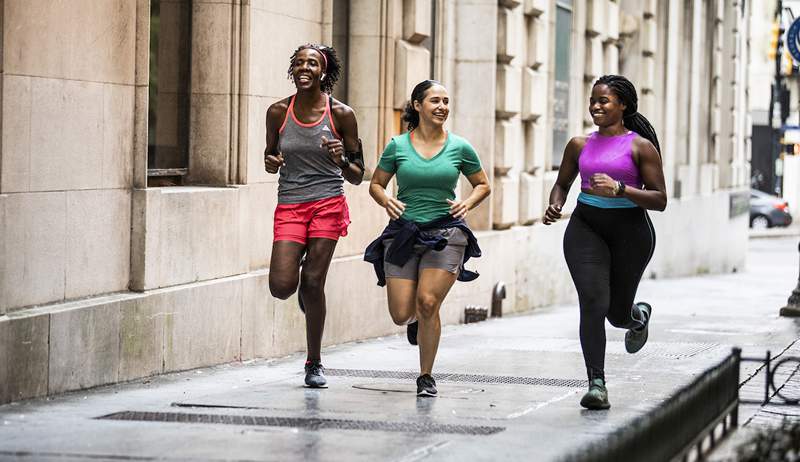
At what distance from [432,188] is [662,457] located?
10.6 feet

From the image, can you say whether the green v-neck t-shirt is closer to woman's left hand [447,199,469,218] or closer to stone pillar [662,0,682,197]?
woman's left hand [447,199,469,218]

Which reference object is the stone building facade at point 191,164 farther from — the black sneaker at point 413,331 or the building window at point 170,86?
the black sneaker at point 413,331

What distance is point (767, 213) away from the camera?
55.6 metres

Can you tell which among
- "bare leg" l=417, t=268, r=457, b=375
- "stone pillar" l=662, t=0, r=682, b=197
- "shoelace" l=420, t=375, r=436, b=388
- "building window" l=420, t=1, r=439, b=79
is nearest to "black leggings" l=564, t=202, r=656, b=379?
"bare leg" l=417, t=268, r=457, b=375

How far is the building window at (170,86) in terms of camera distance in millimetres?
12023

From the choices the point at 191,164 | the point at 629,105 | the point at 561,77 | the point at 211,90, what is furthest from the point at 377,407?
the point at 561,77

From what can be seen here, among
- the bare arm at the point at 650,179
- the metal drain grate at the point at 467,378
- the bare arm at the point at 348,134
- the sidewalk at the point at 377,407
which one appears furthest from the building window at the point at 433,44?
the bare arm at the point at 650,179

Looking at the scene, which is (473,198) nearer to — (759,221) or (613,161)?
(613,161)

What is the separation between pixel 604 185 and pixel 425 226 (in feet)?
3.62

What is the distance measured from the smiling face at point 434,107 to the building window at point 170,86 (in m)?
2.81

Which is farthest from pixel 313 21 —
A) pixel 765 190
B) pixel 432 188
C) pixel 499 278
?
pixel 765 190

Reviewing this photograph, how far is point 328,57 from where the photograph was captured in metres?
10.2

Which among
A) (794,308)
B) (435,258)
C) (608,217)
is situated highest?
(608,217)

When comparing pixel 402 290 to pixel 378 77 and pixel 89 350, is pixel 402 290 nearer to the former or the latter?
pixel 89 350
